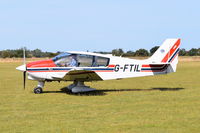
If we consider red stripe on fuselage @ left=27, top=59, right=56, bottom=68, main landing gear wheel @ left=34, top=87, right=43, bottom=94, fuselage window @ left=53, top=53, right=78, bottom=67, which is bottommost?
main landing gear wheel @ left=34, top=87, right=43, bottom=94

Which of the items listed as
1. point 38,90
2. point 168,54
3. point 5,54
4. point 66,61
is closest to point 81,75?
point 66,61

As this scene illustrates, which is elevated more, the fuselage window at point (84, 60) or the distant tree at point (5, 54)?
the fuselage window at point (84, 60)

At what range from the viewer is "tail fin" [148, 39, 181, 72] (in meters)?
13.2

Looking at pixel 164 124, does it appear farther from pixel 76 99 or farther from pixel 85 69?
pixel 85 69

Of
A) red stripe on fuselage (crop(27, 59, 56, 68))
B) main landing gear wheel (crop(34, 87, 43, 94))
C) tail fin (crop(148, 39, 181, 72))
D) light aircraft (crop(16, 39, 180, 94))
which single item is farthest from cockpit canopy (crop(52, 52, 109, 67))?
tail fin (crop(148, 39, 181, 72))

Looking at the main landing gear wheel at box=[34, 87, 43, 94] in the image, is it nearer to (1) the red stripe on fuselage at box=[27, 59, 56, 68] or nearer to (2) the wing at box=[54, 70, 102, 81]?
(1) the red stripe on fuselage at box=[27, 59, 56, 68]

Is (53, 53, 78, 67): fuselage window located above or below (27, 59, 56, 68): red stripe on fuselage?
above

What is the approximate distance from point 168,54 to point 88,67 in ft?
11.6

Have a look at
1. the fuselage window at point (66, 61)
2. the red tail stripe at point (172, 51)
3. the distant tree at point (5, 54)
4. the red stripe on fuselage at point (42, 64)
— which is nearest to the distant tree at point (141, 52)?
the distant tree at point (5, 54)

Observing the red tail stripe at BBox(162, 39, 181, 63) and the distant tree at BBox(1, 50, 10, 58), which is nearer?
the red tail stripe at BBox(162, 39, 181, 63)

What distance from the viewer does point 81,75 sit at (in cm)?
1220

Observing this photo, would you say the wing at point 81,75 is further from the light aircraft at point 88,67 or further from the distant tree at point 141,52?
the distant tree at point 141,52

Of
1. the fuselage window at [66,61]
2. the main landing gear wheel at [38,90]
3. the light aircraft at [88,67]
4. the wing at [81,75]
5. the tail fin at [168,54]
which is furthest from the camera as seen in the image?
the tail fin at [168,54]

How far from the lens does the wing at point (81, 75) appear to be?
11795 millimetres
